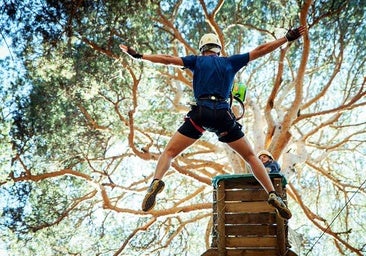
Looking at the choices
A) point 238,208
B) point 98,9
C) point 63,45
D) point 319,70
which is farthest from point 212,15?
point 238,208

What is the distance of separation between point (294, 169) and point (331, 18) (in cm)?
265

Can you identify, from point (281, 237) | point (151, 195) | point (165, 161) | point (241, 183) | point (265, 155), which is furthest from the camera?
point (265, 155)

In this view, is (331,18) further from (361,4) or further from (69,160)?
A: (69,160)

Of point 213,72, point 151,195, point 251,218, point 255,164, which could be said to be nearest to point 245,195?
point 251,218

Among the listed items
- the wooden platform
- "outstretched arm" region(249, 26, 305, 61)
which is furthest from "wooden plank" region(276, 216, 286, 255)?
"outstretched arm" region(249, 26, 305, 61)

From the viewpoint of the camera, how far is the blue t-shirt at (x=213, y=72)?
3.56m

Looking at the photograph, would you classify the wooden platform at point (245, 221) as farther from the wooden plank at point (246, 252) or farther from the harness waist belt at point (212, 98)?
the harness waist belt at point (212, 98)

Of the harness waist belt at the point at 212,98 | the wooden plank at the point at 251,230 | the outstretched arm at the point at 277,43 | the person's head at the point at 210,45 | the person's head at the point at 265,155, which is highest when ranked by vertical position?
the person's head at the point at 265,155

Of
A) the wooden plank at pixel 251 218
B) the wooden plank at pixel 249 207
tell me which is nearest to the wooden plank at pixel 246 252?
the wooden plank at pixel 251 218

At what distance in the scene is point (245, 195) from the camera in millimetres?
4191

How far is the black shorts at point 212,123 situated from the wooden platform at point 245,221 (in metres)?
0.70

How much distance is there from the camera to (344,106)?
7270mm

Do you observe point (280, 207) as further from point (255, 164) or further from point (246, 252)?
point (246, 252)

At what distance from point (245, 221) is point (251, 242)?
0.65ft
